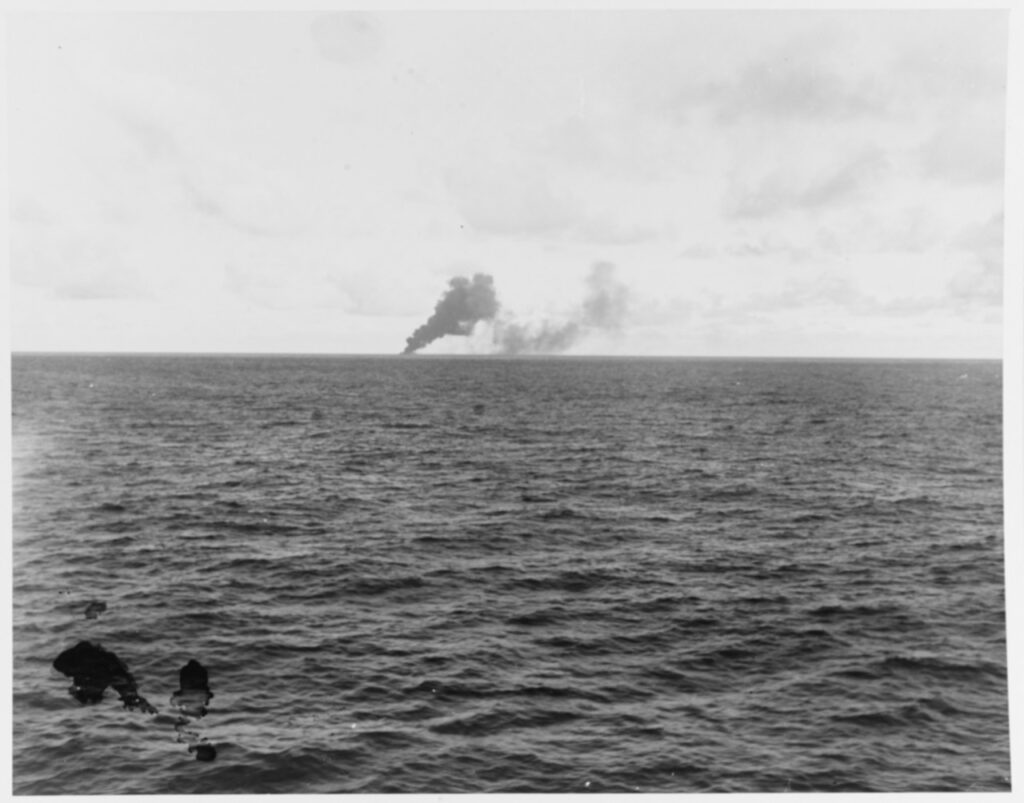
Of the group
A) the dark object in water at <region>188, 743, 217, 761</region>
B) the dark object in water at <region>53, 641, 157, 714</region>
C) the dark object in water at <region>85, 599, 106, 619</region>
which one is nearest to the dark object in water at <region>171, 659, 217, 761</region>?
the dark object in water at <region>188, 743, 217, 761</region>

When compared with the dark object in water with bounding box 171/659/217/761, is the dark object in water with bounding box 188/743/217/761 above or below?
below

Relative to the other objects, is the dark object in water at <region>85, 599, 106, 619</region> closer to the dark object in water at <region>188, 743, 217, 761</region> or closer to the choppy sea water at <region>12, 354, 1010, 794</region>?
the choppy sea water at <region>12, 354, 1010, 794</region>

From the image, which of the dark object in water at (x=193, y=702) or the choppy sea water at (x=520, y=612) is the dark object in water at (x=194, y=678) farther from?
the choppy sea water at (x=520, y=612)

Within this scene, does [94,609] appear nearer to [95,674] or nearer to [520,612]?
[95,674]

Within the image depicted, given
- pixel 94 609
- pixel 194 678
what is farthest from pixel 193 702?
pixel 94 609

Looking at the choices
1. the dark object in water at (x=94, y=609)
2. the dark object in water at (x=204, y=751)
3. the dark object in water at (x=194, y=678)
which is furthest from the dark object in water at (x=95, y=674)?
the dark object in water at (x=204, y=751)

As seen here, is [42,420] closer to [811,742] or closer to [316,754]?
[316,754]

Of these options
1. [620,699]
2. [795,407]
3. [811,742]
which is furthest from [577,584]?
[795,407]
